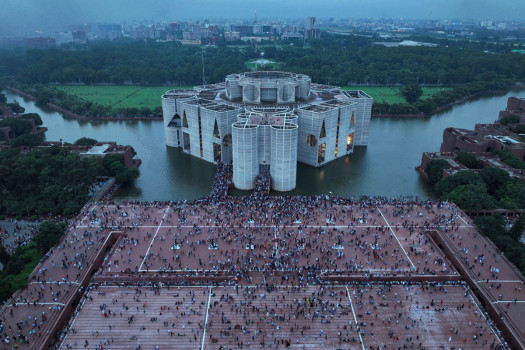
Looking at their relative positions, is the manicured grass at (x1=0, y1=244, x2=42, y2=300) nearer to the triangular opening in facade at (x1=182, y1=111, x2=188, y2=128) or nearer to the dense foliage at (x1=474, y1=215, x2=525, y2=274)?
the triangular opening in facade at (x1=182, y1=111, x2=188, y2=128)

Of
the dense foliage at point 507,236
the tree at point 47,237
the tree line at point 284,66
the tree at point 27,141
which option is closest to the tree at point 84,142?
the tree at point 27,141

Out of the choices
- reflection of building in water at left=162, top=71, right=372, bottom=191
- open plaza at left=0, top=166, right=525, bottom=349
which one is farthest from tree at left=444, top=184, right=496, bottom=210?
reflection of building in water at left=162, top=71, right=372, bottom=191

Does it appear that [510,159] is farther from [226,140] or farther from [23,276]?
[23,276]

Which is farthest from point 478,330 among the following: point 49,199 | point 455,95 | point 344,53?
point 344,53

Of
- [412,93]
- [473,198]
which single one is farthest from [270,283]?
[412,93]

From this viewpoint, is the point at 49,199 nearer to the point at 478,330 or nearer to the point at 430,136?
the point at 478,330

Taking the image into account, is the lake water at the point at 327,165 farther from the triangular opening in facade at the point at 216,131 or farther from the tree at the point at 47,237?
the tree at the point at 47,237
